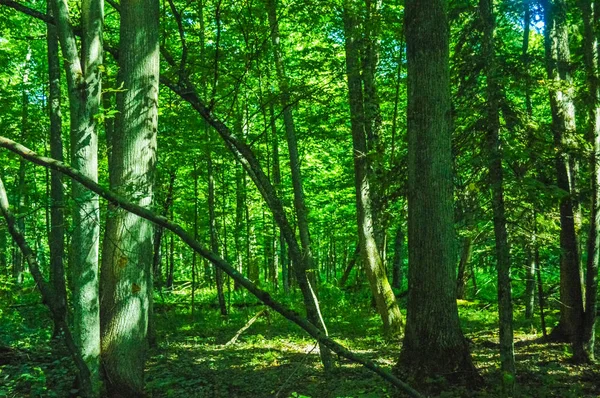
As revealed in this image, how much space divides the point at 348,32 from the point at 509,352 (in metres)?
6.92

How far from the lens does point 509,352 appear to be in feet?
18.8

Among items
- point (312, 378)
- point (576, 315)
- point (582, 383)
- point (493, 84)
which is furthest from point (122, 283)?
point (576, 315)

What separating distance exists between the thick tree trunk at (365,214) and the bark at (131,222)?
542cm

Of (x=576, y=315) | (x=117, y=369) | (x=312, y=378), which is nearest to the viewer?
(x=117, y=369)

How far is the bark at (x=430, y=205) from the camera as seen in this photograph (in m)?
6.18

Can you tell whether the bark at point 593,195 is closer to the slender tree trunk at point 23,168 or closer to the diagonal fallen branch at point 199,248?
the diagonal fallen branch at point 199,248

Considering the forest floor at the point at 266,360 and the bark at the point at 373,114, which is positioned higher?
the bark at the point at 373,114

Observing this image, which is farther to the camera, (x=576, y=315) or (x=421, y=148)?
(x=576, y=315)

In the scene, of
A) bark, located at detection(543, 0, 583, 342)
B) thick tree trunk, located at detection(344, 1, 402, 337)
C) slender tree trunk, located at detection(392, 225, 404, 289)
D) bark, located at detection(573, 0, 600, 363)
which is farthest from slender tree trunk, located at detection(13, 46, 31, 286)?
slender tree trunk, located at detection(392, 225, 404, 289)

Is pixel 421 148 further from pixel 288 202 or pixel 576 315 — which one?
pixel 288 202

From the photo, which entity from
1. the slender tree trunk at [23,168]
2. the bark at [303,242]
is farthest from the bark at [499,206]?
the slender tree trunk at [23,168]

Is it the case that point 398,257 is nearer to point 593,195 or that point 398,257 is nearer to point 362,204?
point 362,204

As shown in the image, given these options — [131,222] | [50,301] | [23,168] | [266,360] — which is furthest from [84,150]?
[23,168]

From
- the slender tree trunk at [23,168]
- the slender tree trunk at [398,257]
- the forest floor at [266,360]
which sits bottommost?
the forest floor at [266,360]
